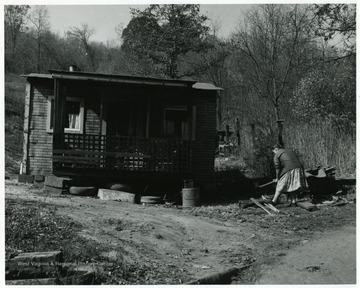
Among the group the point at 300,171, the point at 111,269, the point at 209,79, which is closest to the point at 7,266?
the point at 111,269

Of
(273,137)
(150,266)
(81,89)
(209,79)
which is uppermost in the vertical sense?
(209,79)

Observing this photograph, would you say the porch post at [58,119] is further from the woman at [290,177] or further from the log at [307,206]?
the log at [307,206]

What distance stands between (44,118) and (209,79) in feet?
70.4

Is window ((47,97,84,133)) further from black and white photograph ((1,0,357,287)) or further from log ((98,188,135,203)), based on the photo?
log ((98,188,135,203))

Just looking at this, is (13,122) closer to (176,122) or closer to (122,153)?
(176,122)

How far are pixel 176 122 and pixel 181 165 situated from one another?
103 inches

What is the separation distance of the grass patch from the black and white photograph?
3cm

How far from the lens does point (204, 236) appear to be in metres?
8.59

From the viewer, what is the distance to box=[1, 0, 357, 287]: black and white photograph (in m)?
6.62

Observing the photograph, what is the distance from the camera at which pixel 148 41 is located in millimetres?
25703

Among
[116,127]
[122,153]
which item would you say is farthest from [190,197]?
[116,127]

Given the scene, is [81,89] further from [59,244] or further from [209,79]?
[209,79]

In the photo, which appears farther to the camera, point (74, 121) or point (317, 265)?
point (74, 121)

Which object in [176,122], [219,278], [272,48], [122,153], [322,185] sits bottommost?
[219,278]
